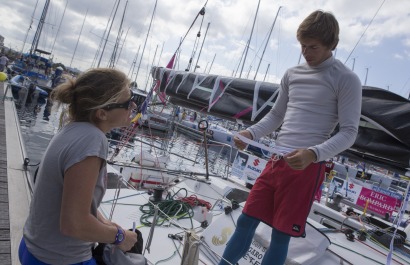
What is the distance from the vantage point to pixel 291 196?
1887mm

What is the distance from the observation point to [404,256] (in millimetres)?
3576

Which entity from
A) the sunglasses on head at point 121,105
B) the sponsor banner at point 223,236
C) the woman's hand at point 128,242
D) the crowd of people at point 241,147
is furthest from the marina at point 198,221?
the sunglasses on head at point 121,105

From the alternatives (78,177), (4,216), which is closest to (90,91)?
(78,177)

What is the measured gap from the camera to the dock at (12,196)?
2770mm

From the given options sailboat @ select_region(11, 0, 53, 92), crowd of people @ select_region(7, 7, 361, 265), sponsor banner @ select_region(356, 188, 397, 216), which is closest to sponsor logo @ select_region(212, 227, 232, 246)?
crowd of people @ select_region(7, 7, 361, 265)

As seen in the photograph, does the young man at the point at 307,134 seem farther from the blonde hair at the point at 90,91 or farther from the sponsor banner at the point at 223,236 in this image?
the blonde hair at the point at 90,91

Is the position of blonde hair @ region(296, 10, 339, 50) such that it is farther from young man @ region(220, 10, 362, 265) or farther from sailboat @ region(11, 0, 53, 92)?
sailboat @ region(11, 0, 53, 92)

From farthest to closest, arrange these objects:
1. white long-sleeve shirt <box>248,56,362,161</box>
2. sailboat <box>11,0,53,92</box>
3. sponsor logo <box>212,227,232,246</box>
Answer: sailboat <box>11,0,53,92</box> → sponsor logo <box>212,227,232,246</box> → white long-sleeve shirt <box>248,56,362,161</box>

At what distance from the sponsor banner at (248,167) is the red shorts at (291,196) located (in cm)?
496

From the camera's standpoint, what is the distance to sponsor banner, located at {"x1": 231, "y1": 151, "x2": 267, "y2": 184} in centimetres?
722

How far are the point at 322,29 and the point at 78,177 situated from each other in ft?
5.12

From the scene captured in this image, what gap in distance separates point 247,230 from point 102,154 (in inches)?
46.4

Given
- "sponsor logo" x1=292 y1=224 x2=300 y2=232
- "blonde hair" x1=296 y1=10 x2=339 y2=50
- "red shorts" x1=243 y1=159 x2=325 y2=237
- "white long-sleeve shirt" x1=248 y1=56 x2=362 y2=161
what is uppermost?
"blonde hair" x1=296 y1=10 x2=339 y2=50

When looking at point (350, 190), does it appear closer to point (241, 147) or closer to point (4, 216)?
point (241, 147)
